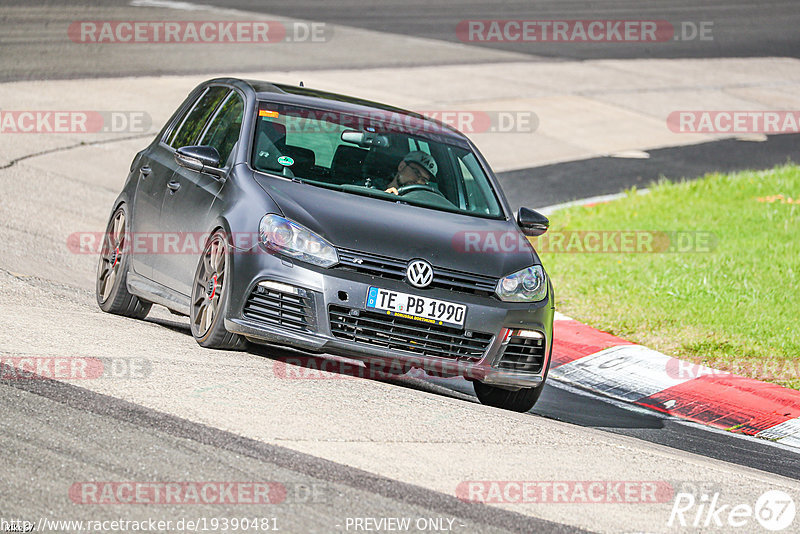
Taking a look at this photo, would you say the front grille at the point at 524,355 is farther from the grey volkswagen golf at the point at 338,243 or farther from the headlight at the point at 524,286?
the headlight at the point at 524,286

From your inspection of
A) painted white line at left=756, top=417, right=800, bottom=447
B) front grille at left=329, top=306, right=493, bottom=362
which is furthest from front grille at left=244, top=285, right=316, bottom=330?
painted white line at left=756, top=417, right=800, bottom=447

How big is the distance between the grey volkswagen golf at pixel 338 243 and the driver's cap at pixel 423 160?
16 mm

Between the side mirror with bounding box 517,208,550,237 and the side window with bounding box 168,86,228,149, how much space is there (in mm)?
2324

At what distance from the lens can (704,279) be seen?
11.7 m

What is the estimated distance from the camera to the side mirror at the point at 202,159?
301 inches

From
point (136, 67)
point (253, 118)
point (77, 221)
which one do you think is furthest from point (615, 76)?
point (253, 118)

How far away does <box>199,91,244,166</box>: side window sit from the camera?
8.03m

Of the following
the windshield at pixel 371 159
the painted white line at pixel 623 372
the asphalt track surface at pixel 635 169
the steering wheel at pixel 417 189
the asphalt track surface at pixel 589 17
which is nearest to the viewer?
the windshield at pixel 371 159

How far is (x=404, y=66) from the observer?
23.5 meters

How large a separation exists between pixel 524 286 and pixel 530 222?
907 mm

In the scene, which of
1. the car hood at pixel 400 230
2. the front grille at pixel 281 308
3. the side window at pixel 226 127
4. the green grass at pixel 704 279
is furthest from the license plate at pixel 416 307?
the green grass at pixel 704 279

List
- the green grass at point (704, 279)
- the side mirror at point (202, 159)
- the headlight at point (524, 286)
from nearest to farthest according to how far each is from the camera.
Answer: the headlight at point (524, 286) → the side mirror at point (202, 159) → the green grass at point (704, 279)

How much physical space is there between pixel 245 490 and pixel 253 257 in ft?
7.14

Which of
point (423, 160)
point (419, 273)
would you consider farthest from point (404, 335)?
point (423, 160)
